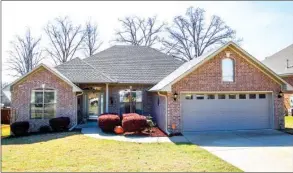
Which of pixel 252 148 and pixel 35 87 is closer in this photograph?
pixel 252 148

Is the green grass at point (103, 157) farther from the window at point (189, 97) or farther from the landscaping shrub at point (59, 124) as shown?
the window at point (189, 97)

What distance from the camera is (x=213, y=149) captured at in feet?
38.1

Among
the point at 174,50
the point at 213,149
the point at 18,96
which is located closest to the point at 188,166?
the point at 213,149

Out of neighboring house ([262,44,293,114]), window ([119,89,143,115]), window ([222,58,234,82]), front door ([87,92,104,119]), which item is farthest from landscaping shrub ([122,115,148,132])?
neighboring house ([262,44,293,114])

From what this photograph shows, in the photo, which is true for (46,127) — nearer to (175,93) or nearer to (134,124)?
(134,124)

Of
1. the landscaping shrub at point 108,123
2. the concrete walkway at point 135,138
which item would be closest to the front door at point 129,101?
the landscaping shrub at point 108,123

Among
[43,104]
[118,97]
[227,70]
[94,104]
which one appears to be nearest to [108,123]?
[43,104]

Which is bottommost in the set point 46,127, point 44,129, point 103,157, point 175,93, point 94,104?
point 103,157

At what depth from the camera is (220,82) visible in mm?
16328

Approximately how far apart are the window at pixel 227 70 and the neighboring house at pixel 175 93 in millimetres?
11

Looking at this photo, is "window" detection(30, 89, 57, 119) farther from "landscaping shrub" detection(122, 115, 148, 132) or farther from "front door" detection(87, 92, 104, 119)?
"landscaping shrub" detection(122, 115, 148, 132)

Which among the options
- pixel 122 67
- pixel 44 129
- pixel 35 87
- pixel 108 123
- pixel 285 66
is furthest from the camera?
pixel 285 66

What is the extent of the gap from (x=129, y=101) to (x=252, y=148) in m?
11.3

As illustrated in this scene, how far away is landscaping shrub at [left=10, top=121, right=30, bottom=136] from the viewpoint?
54.4 feet
